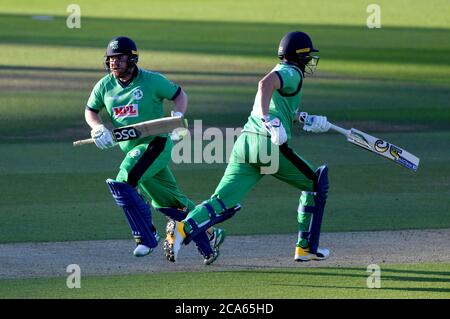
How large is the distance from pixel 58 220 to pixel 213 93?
10.8 meters

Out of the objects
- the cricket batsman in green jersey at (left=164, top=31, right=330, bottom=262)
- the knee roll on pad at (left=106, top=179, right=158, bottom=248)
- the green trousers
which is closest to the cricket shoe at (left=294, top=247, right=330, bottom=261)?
the cricket batsman in green jersey at (left=164, top=31, right=330, bottom=262)

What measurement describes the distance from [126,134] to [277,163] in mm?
1350

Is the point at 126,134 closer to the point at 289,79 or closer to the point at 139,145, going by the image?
the point at 139,145

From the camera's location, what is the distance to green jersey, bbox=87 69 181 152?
9.72m

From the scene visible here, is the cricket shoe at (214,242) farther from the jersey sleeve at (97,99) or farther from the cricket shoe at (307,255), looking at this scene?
the jersey sleeve at (97,99)

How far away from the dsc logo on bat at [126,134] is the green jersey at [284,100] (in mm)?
992

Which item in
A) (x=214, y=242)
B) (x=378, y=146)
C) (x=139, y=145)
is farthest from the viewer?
(x=378, y=146)

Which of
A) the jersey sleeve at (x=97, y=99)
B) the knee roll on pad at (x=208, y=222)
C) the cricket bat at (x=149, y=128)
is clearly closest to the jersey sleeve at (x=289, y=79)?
the cricket bat at (x=149, y=128)

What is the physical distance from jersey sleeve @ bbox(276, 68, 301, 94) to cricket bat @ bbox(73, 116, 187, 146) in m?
0.92

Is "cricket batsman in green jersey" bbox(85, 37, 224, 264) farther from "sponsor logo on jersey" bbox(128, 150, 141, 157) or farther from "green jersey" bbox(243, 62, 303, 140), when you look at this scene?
"green jersey" bbox(243, 62, 303, 140)

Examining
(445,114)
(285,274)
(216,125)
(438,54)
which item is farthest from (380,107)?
(285,274)

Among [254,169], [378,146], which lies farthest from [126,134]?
[378,146]

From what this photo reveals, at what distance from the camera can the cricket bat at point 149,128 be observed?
938 cm

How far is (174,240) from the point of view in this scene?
30.3ft
